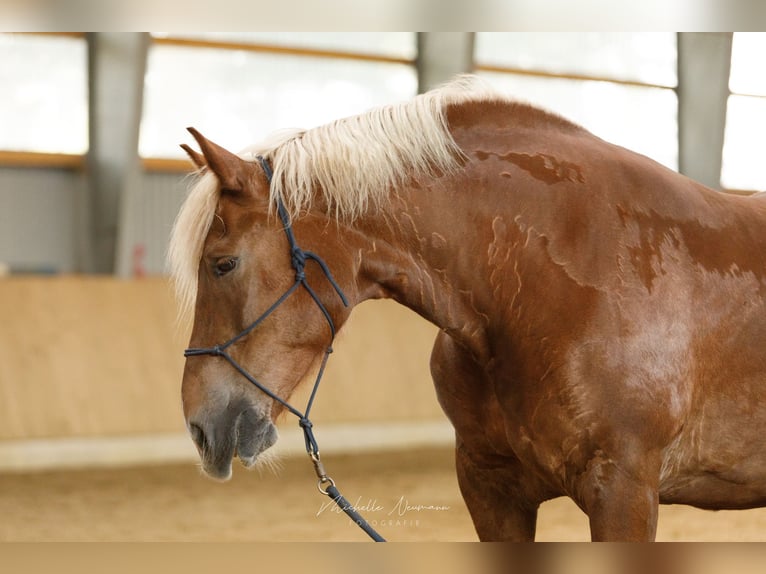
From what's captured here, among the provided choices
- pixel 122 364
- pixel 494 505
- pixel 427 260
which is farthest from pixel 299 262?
pixel 122 364

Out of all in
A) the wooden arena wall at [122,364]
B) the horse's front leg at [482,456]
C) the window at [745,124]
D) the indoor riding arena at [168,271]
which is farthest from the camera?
the wooden arena wall at [122,364]

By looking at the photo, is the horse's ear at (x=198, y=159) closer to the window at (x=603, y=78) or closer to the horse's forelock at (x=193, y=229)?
the horse's forelock at (x=193, y=229)

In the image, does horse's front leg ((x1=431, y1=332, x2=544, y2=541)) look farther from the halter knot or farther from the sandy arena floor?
the sandy arena floor

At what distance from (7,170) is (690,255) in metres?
6.86

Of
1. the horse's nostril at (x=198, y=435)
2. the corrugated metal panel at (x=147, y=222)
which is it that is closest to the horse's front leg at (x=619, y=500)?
the horse's nostril at (x=198, y=435)

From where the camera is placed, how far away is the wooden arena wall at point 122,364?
5203mm

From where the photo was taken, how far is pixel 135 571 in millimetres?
1678

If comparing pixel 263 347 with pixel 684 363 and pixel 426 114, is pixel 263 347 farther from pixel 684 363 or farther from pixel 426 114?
pixel 684 363

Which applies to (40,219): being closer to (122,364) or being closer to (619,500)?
(122,364)

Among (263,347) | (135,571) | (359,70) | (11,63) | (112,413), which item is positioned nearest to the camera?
(135,571)

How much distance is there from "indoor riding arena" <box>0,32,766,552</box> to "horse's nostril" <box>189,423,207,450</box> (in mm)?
186

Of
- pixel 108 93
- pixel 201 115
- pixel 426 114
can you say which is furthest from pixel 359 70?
pixel 426 114

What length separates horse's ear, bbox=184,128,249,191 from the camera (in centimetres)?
176

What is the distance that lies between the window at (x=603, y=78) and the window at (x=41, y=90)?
3.58 m
